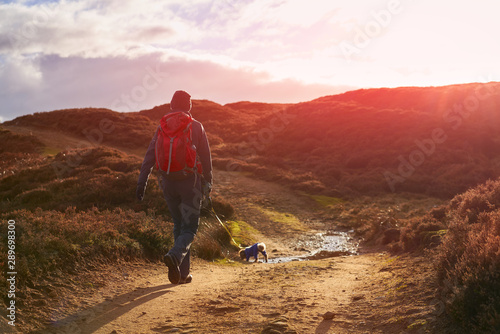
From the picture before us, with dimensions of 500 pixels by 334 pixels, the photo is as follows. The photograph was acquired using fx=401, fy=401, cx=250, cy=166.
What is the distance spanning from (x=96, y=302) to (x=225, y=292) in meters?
1.79

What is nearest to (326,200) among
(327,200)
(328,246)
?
(327,200)

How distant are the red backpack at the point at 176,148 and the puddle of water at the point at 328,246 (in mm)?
6718

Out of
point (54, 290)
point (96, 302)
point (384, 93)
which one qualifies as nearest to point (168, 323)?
point (96, 302)

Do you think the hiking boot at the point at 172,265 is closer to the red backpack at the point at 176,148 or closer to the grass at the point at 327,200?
the red backpack at the point at 176,148

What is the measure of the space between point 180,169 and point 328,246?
9.53 m

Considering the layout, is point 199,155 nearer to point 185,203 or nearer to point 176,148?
point 176,148

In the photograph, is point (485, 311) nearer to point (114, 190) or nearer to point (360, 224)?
point (114, 190)

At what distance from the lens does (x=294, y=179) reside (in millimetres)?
25172

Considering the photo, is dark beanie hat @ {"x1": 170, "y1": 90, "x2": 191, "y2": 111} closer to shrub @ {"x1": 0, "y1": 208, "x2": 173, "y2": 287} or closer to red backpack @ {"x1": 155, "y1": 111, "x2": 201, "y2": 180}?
red backpack @ {"x1": 155, "y1": 111, "x2": 201, "y2": 180}

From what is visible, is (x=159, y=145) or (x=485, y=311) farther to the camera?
(x=159, y=145)

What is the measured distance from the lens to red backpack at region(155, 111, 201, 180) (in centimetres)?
541

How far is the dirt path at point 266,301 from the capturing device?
4375mm

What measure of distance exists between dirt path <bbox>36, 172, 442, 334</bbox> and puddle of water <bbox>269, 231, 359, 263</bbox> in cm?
318

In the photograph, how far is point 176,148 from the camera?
17.7 feet
